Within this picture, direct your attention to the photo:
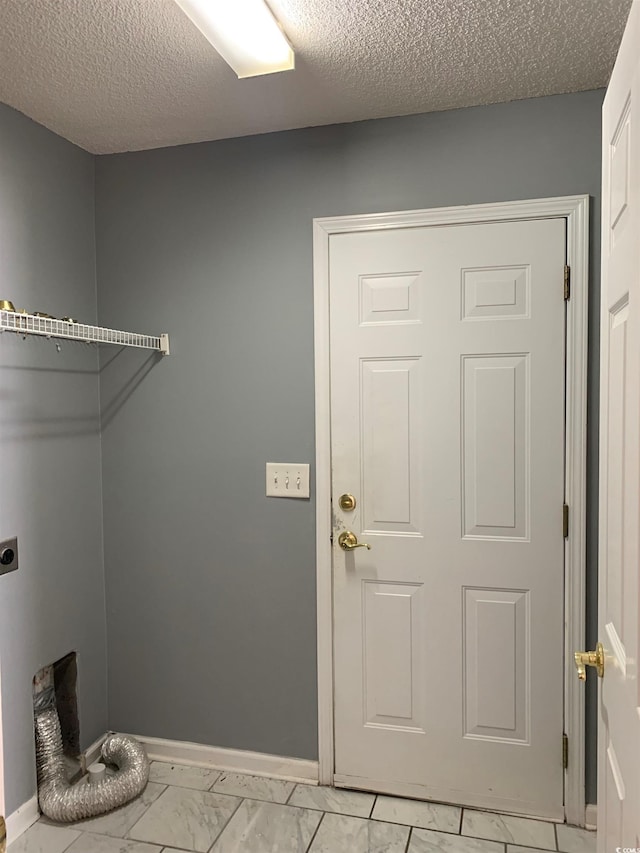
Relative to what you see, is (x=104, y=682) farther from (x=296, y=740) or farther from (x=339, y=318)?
(x=339, y=318)

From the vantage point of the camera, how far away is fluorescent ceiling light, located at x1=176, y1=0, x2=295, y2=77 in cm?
150

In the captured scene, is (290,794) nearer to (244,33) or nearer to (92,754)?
(92,754)

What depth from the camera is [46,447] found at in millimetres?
2305

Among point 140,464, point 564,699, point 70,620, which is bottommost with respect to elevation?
point 564,699

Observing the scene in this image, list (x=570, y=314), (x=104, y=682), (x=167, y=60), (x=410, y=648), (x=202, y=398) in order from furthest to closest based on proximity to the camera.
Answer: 1. (x=104, y=682)
2. (x=202, y=398)
3. (x=410, y=648)
4. (x=570, y=314)
5. (x=167, y=60)

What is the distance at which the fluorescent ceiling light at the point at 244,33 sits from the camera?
150 cm

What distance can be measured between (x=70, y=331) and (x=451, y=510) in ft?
4.66

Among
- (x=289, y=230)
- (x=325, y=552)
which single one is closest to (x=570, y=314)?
(x=289, y=230)

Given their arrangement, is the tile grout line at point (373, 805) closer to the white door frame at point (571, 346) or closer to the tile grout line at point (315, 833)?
the tile grout line at point (315, 833)

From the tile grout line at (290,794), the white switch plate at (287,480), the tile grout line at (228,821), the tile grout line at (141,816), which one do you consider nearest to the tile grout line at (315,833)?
the tile grout line at (290,794)

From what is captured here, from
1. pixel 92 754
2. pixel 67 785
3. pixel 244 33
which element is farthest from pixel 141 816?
pixel 244 33

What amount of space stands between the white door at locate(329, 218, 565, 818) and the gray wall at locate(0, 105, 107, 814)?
1004 millimetres

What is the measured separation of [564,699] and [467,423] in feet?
3.22

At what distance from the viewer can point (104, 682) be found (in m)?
2.64
